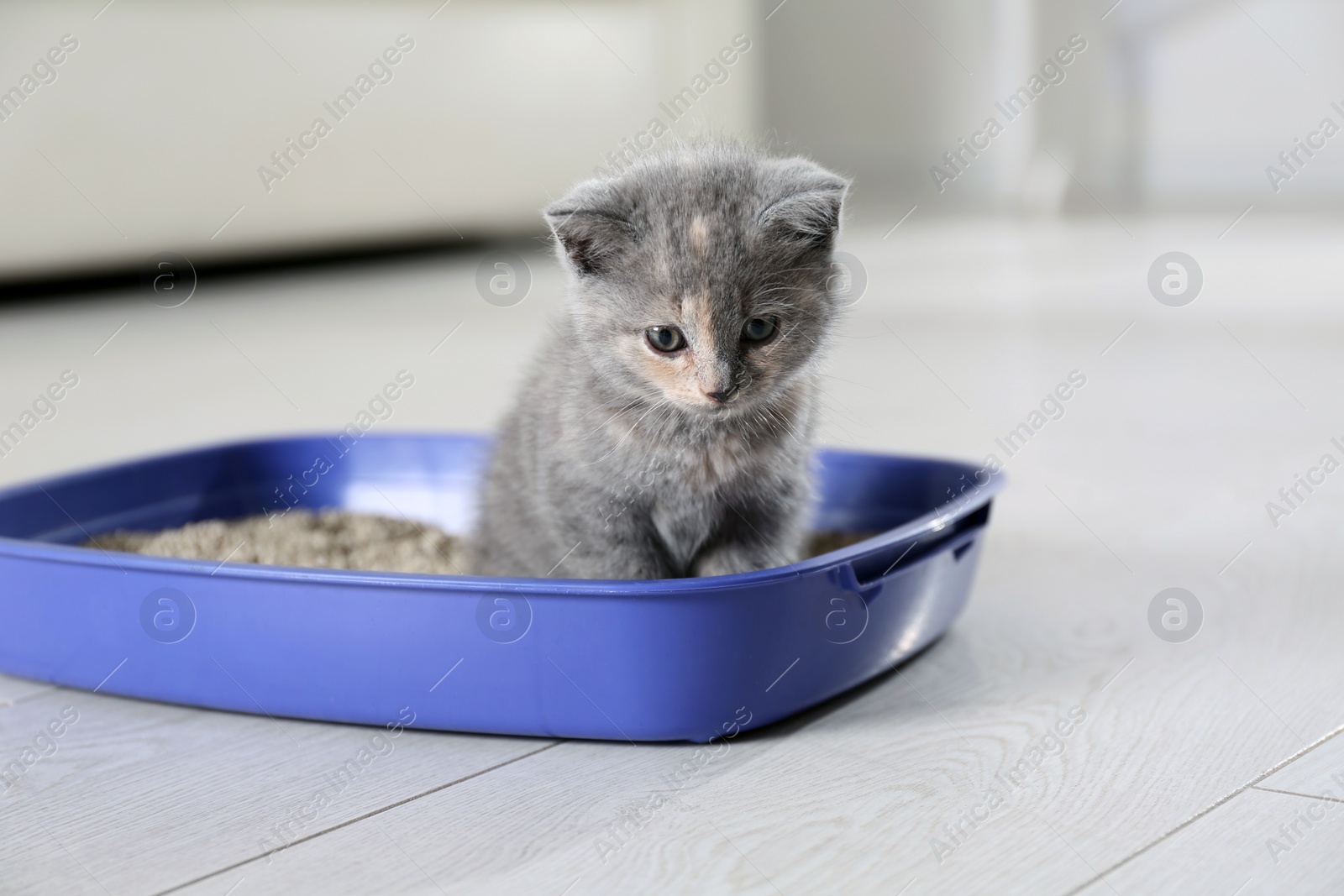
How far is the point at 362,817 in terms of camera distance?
1.22 meters

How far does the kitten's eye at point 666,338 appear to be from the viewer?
1406 millimetres

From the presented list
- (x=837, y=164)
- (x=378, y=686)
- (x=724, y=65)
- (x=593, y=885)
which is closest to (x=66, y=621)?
(x=378, y=686)

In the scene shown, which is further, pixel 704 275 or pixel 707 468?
pixel 707 468

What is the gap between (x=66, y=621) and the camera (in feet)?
4.91

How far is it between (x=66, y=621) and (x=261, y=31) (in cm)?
377
